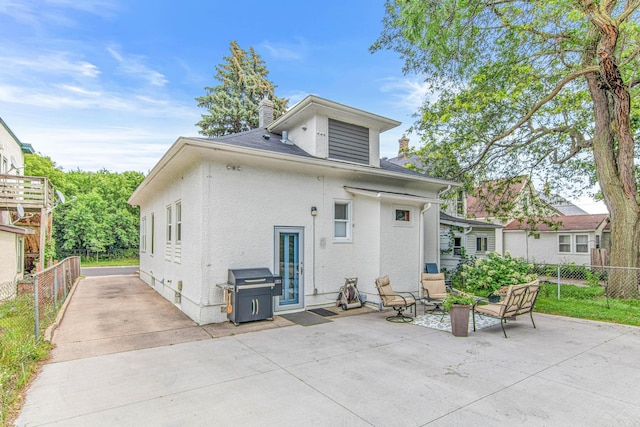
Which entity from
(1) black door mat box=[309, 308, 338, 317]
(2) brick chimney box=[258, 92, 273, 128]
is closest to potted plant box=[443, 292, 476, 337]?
(1) black door mat box=[309, 308, 338, 317]

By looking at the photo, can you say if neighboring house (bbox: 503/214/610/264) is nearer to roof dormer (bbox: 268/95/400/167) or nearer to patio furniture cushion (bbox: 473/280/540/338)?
roof dormer (bbox: 268/95/400/167)

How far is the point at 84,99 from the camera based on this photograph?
15906 millimetres

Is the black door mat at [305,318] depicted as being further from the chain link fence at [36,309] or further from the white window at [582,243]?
the white window at [582,243]

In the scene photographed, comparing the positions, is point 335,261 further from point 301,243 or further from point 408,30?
point 408,30

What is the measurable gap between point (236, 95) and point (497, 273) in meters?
23.3

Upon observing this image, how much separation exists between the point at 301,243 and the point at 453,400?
5.25 meters

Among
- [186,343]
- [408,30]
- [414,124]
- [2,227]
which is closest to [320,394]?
[186,343]

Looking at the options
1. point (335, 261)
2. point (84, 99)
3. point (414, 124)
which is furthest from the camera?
point (84, 99)

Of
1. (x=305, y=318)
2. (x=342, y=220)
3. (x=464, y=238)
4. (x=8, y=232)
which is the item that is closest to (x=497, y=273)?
(x=342, y=220)

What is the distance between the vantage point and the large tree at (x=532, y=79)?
884cm

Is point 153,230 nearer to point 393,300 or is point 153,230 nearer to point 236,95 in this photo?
point 393,300

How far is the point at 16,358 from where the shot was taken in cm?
441

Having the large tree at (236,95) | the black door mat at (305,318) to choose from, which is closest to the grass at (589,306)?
the black door mat at (305,318)

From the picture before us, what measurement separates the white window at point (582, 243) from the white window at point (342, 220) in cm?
1913
